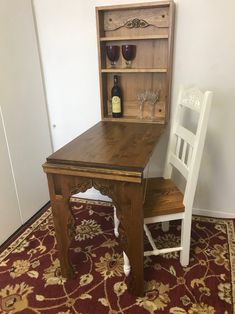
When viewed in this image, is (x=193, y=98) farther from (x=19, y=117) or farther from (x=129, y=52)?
(x=19, y=117)

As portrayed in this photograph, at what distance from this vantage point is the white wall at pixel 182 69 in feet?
5.82

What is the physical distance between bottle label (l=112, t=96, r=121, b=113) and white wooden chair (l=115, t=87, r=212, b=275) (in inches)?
19.4

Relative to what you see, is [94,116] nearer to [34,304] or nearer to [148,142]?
[148,142]

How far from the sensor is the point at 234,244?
1877 mm

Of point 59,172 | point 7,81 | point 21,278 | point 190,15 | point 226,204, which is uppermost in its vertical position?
point 190,15

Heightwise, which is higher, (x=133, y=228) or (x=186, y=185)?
(x=186, y=185)

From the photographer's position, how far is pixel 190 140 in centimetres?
152

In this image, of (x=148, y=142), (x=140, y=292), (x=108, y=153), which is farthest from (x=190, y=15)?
(x=140, y=292)

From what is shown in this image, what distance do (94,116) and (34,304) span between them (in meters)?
1.45

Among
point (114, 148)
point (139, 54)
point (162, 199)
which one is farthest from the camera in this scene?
point (139, 54)

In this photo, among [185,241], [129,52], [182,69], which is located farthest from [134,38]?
[185,241]

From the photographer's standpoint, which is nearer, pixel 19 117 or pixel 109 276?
pixel 109 276

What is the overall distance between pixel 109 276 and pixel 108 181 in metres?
0.73

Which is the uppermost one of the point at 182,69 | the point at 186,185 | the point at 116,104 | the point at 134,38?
the point at 134,38
